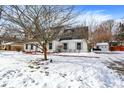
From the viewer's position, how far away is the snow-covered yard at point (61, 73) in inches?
101

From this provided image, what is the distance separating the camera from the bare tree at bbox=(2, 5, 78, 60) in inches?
122

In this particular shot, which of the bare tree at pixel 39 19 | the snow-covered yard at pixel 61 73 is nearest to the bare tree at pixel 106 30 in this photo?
the snow-covered yard at pixel 61 73

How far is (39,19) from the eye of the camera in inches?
126

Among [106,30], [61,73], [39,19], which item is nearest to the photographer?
[61,73]

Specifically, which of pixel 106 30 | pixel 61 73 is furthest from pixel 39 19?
pixel 106 30

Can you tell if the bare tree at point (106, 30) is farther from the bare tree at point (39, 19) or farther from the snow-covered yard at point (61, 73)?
the bare tree at point (39, 19)

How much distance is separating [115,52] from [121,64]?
24 cm

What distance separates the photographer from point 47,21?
3.22m

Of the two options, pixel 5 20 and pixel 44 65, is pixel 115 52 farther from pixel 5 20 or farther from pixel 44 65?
pixel 5 20

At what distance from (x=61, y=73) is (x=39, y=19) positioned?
102 centimetres

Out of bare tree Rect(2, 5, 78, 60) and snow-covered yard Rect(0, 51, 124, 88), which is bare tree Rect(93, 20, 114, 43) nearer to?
snow-covered yard Rect(0, 51, 124, 88)

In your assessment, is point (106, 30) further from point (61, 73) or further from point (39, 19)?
point (39, 19)
